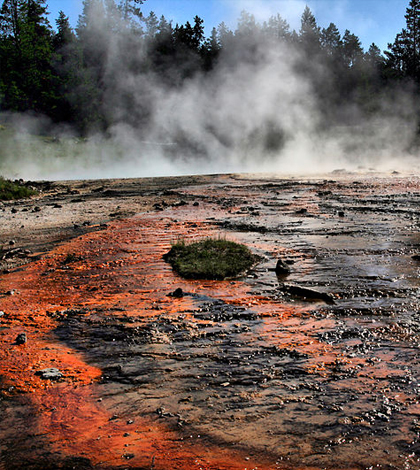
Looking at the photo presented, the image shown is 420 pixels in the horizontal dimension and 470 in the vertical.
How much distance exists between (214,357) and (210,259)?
199cm

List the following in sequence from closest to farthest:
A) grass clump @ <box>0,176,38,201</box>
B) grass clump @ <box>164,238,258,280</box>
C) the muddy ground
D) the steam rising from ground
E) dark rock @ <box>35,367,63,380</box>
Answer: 1. the muddy ground
2. dark rock @ <box>35,367,63,380</box>
3. grass clump @ <box>164,238,258,280</box>
4. grass clump @ <box>0,176,38,201</box>
5. the steam rising from ground

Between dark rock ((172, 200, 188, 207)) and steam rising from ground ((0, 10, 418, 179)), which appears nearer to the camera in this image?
dark rock ((172, 200, 188, 207))

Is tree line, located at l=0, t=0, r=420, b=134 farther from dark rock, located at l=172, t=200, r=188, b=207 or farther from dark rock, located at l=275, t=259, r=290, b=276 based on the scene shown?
dark rock, located at l=275, t=259, r=290, b=276

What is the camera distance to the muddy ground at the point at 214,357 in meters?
1.90

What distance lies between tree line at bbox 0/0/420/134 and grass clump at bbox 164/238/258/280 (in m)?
21.3

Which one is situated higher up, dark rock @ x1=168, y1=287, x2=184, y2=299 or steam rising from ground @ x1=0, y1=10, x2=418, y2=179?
steam rising from ground @ x1=0, y1=10, x2=418, y2=179

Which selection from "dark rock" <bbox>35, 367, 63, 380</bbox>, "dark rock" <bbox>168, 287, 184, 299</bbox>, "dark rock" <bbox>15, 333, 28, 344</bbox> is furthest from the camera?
"dark rock" <bbox>168, 287, 184, 299</bbox>

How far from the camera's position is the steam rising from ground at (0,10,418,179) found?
21.5 m

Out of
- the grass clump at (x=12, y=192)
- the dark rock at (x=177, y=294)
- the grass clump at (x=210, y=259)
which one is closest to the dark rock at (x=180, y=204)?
the grass clump at (x=210, y=259)

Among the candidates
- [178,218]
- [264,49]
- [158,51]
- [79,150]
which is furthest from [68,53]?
[178,218]

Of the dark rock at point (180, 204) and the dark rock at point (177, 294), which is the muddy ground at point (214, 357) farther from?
the dark rock at point (180, 204)

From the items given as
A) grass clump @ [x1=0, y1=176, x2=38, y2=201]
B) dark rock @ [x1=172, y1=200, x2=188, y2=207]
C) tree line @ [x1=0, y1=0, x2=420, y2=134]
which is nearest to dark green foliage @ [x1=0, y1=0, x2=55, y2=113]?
tree line @ [x1=0, y1=0, x2=420, y2=134]

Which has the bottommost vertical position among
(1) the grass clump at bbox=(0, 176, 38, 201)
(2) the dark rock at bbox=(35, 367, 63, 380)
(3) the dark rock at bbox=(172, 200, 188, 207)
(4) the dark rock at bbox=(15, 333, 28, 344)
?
(2) the dark rock at bbox=(35, 367, 63, 380)

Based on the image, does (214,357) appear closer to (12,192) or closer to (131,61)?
(12,192)
